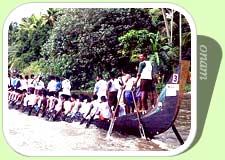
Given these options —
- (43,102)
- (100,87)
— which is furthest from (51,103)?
(100,87)

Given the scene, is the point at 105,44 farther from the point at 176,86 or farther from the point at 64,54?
Result: the point at 176,86

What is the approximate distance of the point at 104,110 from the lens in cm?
137

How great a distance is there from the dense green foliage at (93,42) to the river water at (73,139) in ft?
0.39

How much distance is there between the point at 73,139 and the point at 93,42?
250 mm

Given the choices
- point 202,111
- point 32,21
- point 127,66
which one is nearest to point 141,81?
point 127,66

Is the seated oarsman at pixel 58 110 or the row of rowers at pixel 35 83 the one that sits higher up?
the row of rowers at pixel 35 83

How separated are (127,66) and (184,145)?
9.7 inches

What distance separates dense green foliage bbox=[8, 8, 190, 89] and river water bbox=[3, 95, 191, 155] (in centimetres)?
12

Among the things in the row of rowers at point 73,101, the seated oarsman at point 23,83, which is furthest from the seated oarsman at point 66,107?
the seated oarsman at point 23,83

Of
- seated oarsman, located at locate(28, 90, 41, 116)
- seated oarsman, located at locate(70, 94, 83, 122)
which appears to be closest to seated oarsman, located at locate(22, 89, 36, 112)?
seated oarsman, located at locate(28, 90, 41, 116)

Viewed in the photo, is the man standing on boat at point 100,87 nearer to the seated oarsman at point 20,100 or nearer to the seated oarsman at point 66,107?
the seated oarsman at point 66,107

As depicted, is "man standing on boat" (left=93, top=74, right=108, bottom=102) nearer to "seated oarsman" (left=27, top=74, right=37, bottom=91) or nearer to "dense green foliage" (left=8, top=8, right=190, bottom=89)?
"dense green foliage" (left=8, top=8, right=190, bottom=89)

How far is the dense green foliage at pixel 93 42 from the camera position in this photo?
1362 millimetres

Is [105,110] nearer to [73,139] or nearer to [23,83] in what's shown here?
[73,139]
